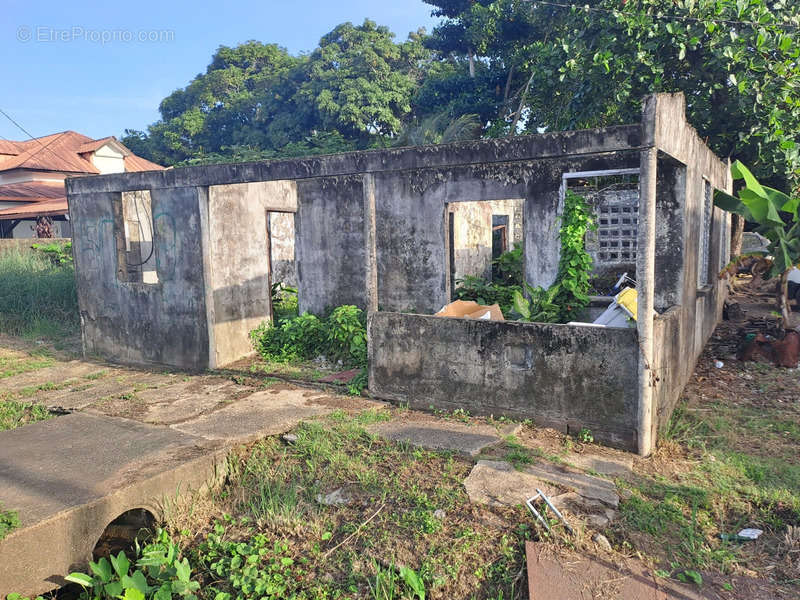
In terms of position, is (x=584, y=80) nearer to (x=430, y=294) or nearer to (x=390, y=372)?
(x=430, y=294)

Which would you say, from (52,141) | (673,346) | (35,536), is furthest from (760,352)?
(52,141)

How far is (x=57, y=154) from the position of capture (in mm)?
23031

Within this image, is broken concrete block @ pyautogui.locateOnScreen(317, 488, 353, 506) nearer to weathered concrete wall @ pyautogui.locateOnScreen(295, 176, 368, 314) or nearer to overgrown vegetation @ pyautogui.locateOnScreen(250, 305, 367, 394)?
overgrown vegetation @ pyautogui.locateOnScreen(250, 305, 367, 394)

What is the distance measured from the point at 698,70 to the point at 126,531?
11.6m

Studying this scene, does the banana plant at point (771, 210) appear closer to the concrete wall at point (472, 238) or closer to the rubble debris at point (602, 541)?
the concrete wall at point (472, 238)

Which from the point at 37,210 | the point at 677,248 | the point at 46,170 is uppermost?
the point at 46,170

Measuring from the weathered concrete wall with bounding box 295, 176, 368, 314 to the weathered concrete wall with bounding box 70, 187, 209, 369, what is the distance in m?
2.50

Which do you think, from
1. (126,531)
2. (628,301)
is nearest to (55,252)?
(126,531)

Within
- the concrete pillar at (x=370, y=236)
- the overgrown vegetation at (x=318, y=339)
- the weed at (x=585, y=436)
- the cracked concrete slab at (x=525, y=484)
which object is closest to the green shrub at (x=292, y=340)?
the overgrown vegetation at (x=318, y=339)

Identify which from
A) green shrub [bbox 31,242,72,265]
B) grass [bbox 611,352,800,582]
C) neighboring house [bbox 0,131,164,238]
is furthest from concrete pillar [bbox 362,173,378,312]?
neighboring house [bbox 0,131,164,238]

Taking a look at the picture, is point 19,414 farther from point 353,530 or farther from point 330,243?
point 330,243

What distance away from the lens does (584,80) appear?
445 inches

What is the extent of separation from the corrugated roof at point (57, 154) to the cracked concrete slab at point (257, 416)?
19.9 metres

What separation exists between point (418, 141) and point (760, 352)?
37.3 feet
